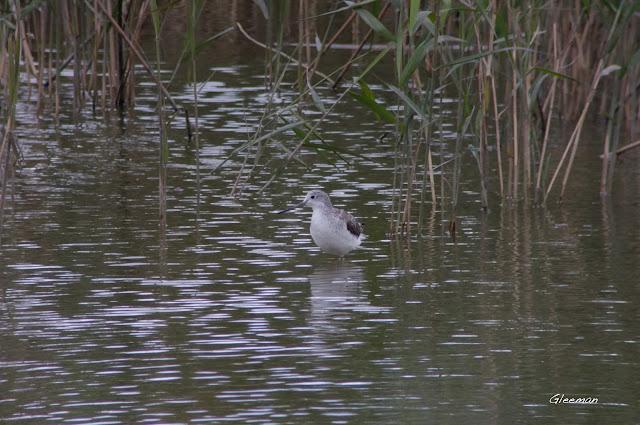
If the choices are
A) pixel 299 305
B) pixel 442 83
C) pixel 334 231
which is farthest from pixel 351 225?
pixel 299 305

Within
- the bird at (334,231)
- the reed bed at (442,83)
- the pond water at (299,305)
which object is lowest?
the pond water at (299,305)

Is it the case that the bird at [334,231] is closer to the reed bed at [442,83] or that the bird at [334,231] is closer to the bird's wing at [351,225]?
the bird's wing at [351,225]

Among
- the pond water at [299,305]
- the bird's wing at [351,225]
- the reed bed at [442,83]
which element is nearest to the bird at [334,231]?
the bird's wing at [351,225]

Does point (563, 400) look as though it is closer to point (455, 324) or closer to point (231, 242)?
point (455, 324)

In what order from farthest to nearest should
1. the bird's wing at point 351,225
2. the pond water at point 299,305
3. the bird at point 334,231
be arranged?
the bird's wing at point 351,225 → the bird at point 334,231 → the pond water at point 299,305

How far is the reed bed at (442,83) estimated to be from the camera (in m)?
8.58

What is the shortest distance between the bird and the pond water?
0.16m

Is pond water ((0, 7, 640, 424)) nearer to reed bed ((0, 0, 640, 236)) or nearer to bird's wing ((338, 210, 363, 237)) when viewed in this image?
bird's wing ((338, 210, 363, 237))

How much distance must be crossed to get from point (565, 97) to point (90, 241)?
8.20m

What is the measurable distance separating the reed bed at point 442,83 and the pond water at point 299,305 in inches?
15.3

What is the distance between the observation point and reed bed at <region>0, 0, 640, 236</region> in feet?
28.1

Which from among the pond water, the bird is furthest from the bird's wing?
the pond water

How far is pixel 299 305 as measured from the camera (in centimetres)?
793

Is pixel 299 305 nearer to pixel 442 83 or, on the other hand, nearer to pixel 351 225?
pixel 351 225
